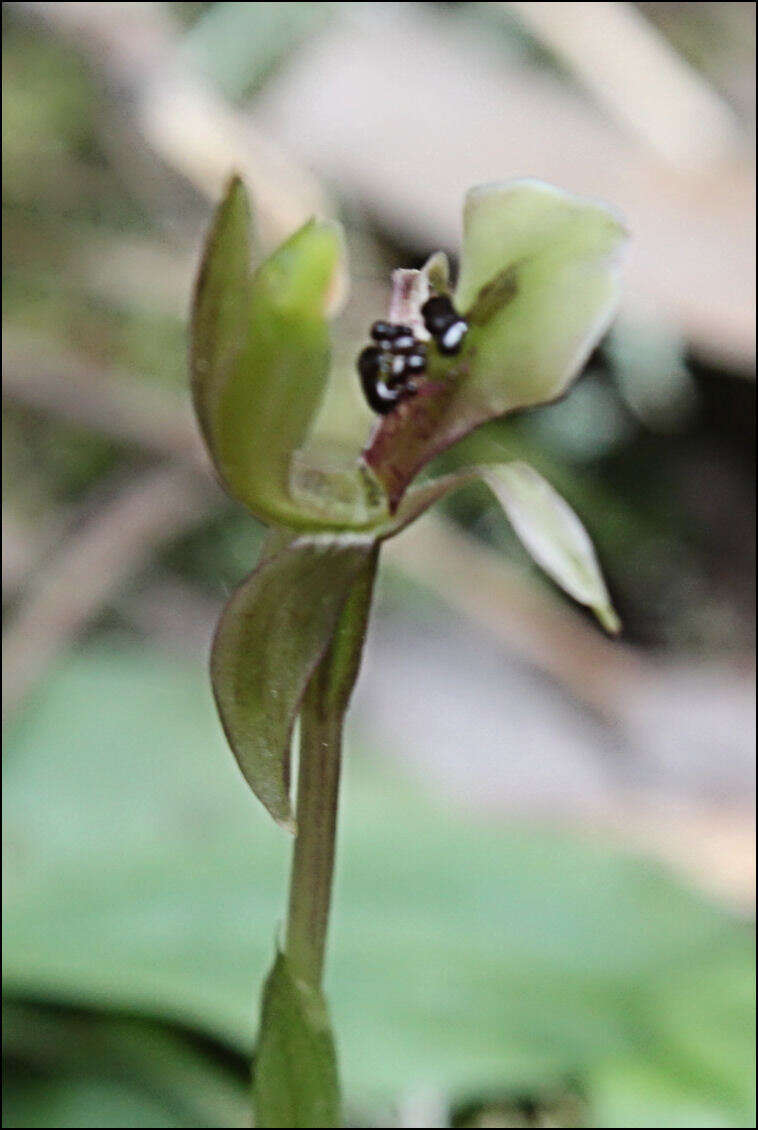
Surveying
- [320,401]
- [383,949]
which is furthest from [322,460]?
[383,949]

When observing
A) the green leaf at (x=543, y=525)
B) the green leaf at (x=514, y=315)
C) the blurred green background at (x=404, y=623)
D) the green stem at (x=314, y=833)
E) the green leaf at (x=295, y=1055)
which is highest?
the green leaf at (x=514, y=315)

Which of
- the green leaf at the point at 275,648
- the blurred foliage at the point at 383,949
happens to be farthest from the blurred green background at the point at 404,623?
the green leaf at the point at 275,648

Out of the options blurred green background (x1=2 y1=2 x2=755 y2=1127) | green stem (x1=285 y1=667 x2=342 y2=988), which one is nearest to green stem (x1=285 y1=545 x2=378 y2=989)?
green stem (x1=285 y1=667 x2=342 y2=988)

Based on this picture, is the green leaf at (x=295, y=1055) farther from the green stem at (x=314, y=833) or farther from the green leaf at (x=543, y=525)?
the green leaf at (x=543, y=525)

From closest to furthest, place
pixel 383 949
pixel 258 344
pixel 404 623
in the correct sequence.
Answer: pixel 258 344 < pixel 383 949 < pixel 404 623

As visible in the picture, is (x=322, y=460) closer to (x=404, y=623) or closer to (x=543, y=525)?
(x=543, y=525)

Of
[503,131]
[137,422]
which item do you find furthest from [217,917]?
[503,131]

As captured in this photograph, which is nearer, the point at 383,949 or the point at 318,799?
the point at 318,799

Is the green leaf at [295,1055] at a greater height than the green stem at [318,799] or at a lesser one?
lesser
